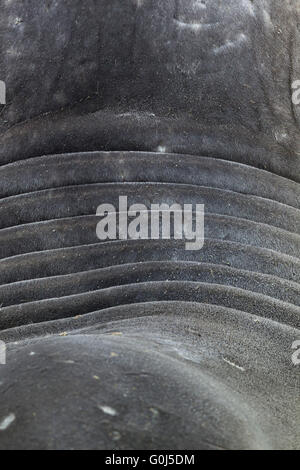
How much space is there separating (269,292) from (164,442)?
0.71m

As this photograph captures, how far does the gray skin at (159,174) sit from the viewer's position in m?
1.40

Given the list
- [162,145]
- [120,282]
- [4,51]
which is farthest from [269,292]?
[4,51]

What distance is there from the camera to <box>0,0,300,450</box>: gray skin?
1397 mm

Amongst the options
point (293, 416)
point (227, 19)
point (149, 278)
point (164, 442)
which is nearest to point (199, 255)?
point (149, 278)

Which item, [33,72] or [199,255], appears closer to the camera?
[199,255]

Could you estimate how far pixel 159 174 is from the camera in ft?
5.70

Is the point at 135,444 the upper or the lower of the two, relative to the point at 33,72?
lower

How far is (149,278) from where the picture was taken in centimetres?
153

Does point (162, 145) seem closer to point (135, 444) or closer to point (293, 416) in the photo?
point (293, 416)
